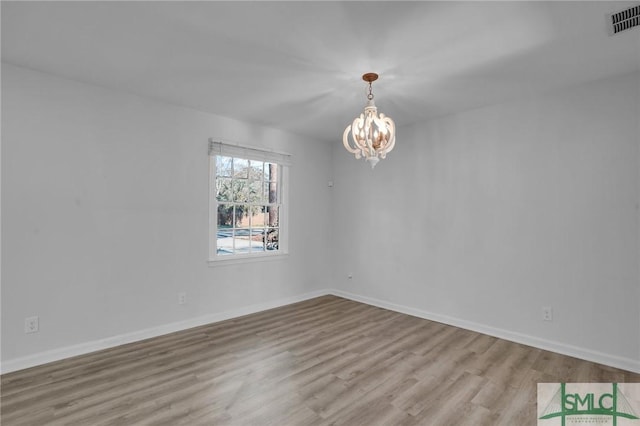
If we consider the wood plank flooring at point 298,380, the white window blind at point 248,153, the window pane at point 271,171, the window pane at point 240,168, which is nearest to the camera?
the wood plank flooring at point 298,380

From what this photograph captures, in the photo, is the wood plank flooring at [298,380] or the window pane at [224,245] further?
the window pane at [224,245]

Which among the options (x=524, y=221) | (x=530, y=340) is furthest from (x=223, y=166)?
(x=530, y=340)

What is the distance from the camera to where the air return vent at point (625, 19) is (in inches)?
79.5

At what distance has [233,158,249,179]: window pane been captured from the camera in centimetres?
434

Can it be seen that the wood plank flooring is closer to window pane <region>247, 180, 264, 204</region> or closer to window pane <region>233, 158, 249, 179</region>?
window pane <region>247, 180, 264, 204</region>

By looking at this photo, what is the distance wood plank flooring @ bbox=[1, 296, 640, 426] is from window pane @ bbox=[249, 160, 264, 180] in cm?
205

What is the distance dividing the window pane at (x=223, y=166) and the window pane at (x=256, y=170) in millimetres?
337

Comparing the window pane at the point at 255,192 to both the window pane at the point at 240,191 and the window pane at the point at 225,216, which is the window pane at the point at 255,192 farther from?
the window pane at the point at 225,216

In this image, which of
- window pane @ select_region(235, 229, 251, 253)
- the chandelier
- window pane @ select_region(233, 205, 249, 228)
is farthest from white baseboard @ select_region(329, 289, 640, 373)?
the chandelier

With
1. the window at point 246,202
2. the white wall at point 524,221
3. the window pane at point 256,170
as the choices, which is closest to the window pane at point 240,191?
the window at point 246,202

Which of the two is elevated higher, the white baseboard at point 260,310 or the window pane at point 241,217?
the window pane at point 241,217

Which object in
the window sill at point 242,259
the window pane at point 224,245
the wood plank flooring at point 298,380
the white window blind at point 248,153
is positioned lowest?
the wood plank flooring at point 298,380

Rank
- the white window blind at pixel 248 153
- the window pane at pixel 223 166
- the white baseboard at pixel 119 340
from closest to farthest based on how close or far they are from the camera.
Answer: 1. the white baseboard at pixel 119 340
2. the white window blind at pixel 248 153
3. the window pane at pixel 223 166

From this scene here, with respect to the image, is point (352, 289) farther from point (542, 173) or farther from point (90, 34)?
point (90, 34)
